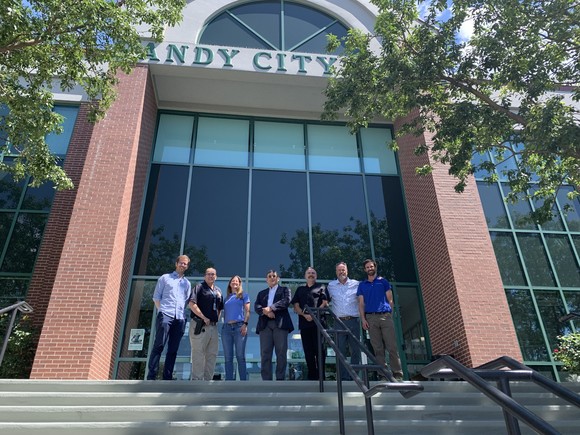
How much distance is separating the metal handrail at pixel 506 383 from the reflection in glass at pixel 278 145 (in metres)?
9.09

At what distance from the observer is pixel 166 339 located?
622 cm

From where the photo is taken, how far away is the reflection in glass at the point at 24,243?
9.87 m

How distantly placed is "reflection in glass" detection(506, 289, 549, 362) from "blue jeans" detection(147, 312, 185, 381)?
23.0 feet

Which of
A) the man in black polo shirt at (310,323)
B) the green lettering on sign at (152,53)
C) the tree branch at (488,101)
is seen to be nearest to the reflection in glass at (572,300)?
the tree branch at (488,101)

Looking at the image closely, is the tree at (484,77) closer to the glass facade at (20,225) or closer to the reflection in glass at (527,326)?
the reflection in glass at (527,326)

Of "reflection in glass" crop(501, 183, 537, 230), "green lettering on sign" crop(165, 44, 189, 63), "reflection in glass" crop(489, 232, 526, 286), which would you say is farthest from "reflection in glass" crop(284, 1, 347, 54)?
"reflection in glass" crop(489, 232, 526, 286)

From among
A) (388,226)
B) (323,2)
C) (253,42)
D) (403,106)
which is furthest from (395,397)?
(323,2)

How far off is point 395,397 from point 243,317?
2429 millimetres

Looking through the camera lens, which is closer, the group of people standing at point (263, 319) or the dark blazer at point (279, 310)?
the group of people standing at point (263, 319)

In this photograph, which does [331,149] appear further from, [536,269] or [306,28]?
[536,269]

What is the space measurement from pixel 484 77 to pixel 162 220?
7.27m

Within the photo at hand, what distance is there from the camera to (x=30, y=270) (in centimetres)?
983

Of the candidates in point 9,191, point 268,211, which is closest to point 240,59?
point 268,211

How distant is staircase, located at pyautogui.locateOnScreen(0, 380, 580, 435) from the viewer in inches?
165
